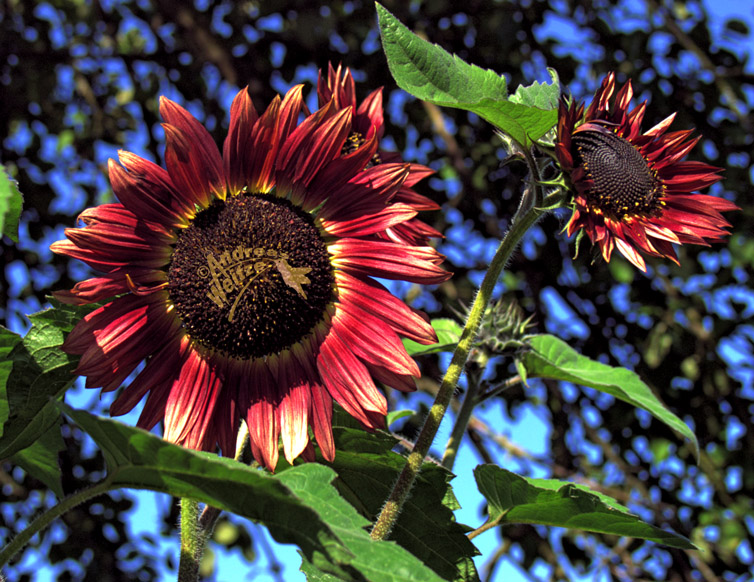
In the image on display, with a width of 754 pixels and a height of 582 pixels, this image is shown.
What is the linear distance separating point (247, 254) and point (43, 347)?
0.27 metres

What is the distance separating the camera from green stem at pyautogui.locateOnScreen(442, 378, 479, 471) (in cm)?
113

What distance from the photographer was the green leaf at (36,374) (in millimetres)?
933

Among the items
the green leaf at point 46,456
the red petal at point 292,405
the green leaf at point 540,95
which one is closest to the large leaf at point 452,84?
the green leaf at point 540,95

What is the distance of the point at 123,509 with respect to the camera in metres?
3.43

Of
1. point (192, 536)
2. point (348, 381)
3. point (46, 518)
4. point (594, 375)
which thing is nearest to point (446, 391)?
point (348, 381)

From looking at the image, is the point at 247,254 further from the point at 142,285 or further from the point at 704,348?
the point at 704,348

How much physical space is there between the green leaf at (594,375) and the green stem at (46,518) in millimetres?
776

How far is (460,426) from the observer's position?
121 centimetres

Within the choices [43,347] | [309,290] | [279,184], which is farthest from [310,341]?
[43,347]

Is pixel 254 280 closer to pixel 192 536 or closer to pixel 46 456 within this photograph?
pixel 192 536

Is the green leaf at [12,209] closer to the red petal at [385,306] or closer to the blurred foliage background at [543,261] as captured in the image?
the red petal at [385,306]

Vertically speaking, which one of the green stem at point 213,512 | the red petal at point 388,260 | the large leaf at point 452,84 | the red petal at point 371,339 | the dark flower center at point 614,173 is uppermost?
the dark flower center at point 614,173

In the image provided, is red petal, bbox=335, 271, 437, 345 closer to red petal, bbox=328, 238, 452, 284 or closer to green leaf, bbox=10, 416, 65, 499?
red petal, bbox=328, 238, 452, 284

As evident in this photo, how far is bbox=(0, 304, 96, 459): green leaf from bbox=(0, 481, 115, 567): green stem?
14cm
